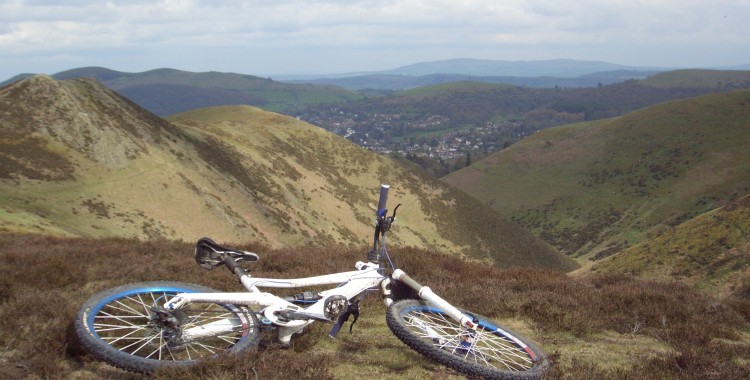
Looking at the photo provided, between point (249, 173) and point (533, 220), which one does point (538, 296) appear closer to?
point (249, 173)

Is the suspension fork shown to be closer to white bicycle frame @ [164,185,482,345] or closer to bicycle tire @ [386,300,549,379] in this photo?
white bicycle frame @ [164,185,482,345]

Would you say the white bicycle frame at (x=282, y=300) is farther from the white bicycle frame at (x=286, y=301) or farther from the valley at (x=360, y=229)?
the valley at (x=360, y=229)

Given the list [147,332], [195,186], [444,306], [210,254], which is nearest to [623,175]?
A: [195,186]

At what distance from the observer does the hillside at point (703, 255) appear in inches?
1119

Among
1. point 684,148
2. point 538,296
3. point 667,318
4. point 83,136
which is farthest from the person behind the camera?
point 684,148

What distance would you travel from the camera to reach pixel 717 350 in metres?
8.02

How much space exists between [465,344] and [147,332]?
161 inches

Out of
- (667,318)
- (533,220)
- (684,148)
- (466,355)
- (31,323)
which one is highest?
(31,323)

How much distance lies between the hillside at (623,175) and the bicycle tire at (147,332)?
107953 millimetres

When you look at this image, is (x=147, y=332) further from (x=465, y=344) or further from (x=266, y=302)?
(x=465, y=344)

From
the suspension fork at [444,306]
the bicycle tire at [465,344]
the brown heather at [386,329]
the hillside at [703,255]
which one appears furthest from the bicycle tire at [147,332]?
the hillside at [703,255]

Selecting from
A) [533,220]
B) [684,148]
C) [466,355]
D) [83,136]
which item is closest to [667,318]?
[466,355]

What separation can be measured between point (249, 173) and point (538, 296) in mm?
66944

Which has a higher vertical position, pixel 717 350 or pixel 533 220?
pixel 717 350
